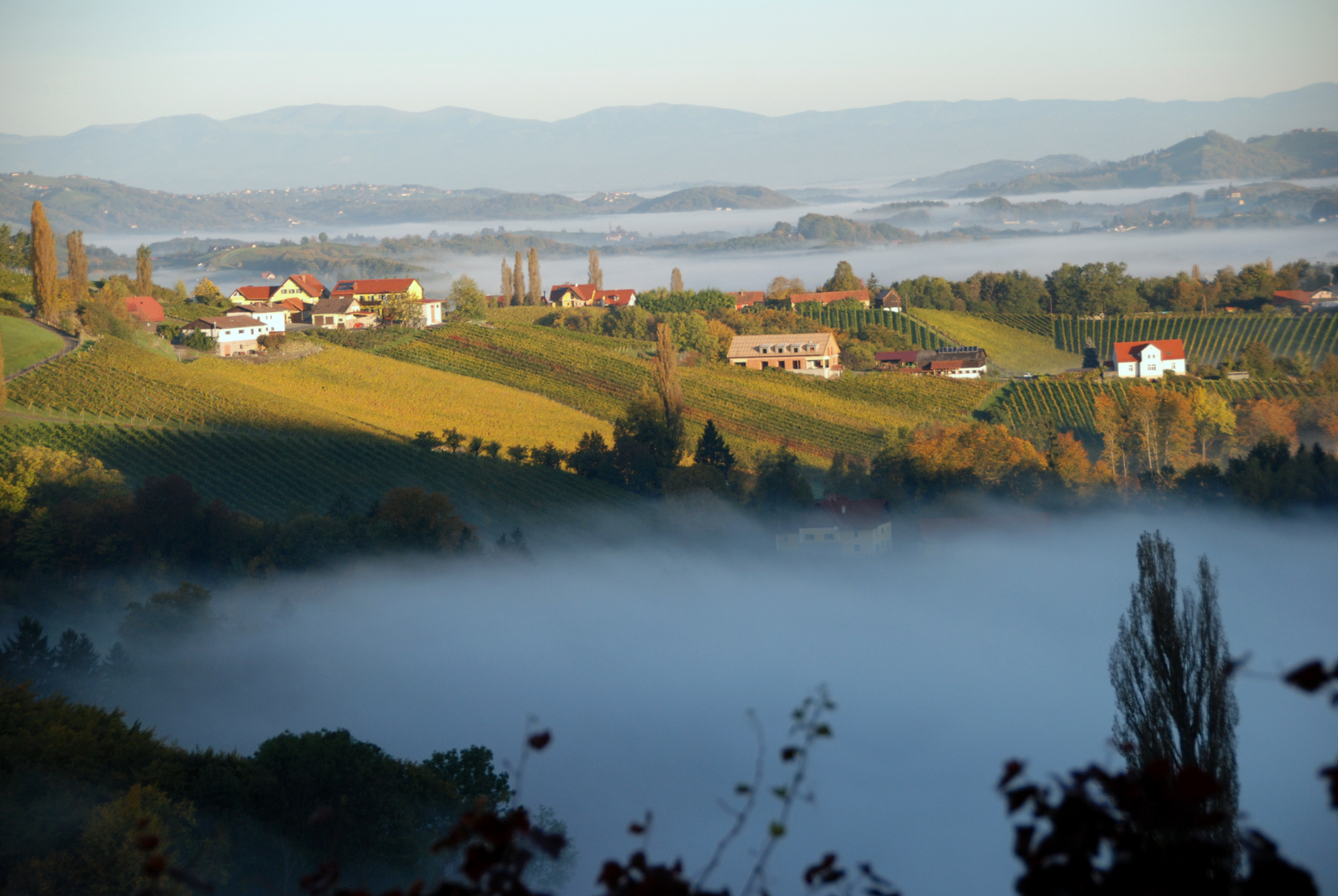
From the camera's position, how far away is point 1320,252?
5359 inches

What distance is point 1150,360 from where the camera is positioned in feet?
234

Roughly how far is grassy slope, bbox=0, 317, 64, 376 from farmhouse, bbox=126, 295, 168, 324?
963 cm

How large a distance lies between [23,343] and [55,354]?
2.47 m

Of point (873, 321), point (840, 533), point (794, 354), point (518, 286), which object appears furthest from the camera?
point (518, 286)

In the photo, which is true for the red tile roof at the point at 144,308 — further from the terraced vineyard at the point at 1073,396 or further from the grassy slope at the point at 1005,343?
the grassy slope at the point at 1005,343

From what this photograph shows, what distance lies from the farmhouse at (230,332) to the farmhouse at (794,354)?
1265 inches

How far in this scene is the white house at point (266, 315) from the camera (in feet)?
232

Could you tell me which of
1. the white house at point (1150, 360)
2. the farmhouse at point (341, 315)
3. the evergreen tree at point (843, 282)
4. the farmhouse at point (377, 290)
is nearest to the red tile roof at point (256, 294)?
the farmhouse at point (377, 290)

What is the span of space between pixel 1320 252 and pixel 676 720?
138 m

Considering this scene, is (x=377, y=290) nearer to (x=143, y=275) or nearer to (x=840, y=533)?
(x=143, y=275)

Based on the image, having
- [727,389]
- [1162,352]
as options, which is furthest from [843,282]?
[727,389]

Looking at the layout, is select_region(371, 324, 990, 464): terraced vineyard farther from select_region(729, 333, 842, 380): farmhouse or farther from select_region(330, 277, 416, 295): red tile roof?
select_region(330, 277, 416, 295): red tile roof

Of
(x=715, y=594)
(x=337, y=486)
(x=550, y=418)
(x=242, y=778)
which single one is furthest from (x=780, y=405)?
(x=242, y=778)

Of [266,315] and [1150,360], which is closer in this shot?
[1150,360]
